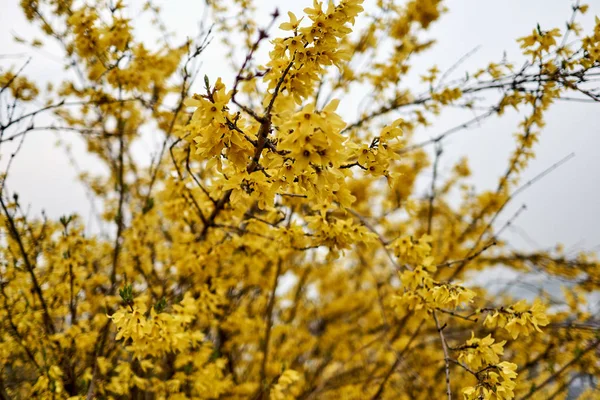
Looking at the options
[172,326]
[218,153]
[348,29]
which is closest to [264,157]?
[218,153]

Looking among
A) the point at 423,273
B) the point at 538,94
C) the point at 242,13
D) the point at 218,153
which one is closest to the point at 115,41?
the point at 242,13

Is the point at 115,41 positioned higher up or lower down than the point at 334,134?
higher up

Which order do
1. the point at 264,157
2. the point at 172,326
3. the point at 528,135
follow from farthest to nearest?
the point at 528,135 < the point at 172,326 < the point at 264,157

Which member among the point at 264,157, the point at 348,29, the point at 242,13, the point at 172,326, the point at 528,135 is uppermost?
the point at 242,13

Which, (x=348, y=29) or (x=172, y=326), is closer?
(x=348, y=29)

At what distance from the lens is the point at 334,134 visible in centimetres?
125

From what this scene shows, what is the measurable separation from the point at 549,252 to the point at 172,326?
4.61 metres

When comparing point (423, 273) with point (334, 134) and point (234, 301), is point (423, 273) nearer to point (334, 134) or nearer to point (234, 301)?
point (334, 134)

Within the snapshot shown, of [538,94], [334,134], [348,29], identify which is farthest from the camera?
[538,94]

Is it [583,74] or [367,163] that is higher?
[583,74]

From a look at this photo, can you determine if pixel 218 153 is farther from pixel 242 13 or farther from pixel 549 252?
pixel 549 252

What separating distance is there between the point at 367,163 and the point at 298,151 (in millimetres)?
447

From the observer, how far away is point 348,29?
144cm

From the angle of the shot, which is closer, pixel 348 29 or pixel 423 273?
pixel 348 29
